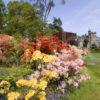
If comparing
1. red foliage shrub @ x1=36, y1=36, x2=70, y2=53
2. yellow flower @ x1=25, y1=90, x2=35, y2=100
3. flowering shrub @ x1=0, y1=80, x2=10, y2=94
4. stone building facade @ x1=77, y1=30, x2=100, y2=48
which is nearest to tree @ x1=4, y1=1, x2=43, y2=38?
stone building facade @ x1=77, y1=30, x2=100, y2=48

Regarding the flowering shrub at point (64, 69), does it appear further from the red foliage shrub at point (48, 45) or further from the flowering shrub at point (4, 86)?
the flowering shrub at point (4, 86)

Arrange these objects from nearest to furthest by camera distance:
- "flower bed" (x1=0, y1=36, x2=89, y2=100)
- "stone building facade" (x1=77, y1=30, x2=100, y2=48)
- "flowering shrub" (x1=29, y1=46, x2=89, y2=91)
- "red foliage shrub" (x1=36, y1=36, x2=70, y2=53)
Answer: "flower bed" (x1=0, y1=36, x2=89, y2=100) → "flowering shrub" (x1=29, y1=46, x2=89, y2=91) → "red foliage shrub" (x1=36, y1=36, x2=70, y2=53) → "stone building facade" (x1=77, y1=30, x2=100, y2=48)

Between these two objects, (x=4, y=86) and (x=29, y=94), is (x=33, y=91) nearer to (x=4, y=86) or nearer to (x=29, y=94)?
(x=29, y=94)

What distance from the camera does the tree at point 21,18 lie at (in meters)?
41.7

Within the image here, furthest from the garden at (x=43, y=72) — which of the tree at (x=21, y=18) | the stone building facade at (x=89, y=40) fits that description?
the tree at (x=21, y=18)

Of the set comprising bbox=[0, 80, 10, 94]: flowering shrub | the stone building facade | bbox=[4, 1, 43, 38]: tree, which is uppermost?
bbox=[4, 1, 43, 38]: tree

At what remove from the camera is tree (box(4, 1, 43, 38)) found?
41656mm

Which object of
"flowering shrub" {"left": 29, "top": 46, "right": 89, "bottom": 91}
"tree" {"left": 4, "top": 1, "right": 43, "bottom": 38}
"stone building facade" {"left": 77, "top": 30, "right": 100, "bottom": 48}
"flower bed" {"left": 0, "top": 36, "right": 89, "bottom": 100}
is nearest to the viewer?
"flower bed" {"left": 0, "top": 36, "right": 89, "bottom": 100}

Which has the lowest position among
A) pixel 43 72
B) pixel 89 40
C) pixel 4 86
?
pixel 4 86

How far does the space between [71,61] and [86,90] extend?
1.09m

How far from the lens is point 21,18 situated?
43.7 metres

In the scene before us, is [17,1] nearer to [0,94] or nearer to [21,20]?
[21,20]

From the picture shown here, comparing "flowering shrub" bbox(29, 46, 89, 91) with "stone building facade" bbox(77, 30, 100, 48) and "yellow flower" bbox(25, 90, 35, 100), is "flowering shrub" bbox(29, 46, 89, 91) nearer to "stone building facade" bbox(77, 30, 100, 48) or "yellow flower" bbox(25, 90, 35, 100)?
"yellow flower" bbox(25, 90, 35, 100)

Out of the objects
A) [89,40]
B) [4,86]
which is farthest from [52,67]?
[89,40]
